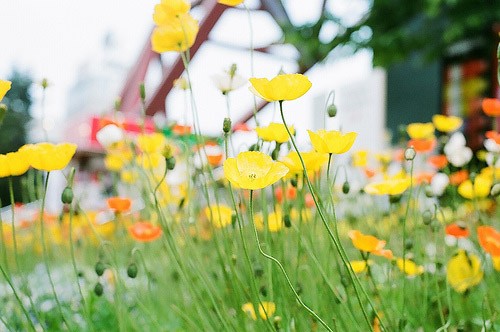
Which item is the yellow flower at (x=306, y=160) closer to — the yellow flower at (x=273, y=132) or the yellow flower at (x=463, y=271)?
the yellow flower at (x=273, y=132)

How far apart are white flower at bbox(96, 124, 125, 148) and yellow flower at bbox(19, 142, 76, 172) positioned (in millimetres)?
411

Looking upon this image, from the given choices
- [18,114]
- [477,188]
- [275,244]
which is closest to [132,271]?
[275,244]

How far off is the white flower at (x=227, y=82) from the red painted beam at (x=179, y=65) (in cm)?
233

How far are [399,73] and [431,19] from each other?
2079mm

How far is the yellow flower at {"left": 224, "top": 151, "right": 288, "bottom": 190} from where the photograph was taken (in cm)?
56

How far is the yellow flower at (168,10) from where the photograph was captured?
2.64ft

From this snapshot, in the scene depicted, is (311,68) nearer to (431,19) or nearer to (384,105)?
(431,19)

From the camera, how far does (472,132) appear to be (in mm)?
5258

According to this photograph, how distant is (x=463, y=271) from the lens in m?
0.96

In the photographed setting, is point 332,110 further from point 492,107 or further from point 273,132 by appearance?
point 492,107


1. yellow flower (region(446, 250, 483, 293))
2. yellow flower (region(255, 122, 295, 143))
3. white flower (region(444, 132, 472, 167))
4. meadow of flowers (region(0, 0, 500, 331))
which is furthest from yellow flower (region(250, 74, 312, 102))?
white flower (region(444, 132, 472, 167))

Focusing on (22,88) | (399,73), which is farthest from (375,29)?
(22,88)

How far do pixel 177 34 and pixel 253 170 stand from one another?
33 cm

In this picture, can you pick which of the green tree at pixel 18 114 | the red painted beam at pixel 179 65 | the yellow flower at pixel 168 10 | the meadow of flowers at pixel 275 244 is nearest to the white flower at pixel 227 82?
the meadow of flowers at pixel 275 244
